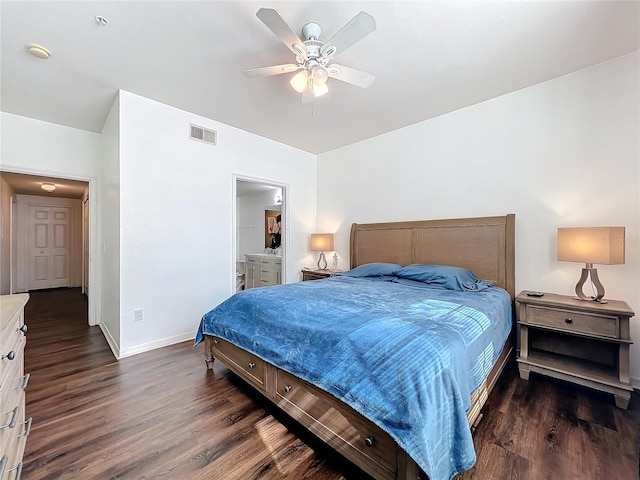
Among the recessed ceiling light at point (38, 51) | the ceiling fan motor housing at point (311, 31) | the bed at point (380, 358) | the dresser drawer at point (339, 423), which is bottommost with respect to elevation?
the dresser drawer at point (339, 423)

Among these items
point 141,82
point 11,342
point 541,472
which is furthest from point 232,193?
point 541,472

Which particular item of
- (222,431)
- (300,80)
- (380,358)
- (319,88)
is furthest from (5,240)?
(380,358)

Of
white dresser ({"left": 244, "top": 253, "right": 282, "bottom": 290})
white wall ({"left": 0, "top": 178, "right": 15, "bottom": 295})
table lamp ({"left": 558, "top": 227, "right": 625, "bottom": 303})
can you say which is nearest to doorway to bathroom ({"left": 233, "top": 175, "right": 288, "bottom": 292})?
white dresser ({"left": 244, "top": 253, "right": 282, "bottom": 290})

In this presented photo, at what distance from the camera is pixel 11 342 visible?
1.19 metres

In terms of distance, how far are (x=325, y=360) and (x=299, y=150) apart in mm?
3934

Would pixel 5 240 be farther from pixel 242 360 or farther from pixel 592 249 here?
pixel 592 249

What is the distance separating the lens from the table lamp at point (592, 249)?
2.06 metres

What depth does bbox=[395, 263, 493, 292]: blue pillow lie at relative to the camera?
8.71 ft

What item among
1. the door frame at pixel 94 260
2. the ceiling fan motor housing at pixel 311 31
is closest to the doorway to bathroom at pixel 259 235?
the door frame at pixel 94 260

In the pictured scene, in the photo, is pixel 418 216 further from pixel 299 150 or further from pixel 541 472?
pixel 541 472

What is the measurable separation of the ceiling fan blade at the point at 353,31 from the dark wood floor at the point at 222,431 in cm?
251

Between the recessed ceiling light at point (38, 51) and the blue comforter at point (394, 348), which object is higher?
the recessed ceiling light at point (38, 51)

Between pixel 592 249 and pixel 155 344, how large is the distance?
428cm

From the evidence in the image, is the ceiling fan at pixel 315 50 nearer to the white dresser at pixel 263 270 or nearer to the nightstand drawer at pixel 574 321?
the nightstand drawer at pixel 574 321
